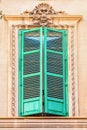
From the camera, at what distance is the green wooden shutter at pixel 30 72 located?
19344mm

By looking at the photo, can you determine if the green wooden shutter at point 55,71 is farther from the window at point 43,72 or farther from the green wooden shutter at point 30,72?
the green wooden shutter at point 30,72

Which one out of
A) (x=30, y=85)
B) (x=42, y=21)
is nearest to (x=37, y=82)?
(x=30, y=85)

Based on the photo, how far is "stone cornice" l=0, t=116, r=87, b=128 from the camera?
1728 centimetres

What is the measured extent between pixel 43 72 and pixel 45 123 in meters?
2.35

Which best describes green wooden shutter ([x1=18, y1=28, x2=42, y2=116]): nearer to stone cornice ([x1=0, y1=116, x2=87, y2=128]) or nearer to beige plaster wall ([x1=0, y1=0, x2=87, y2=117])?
beige plaster wall ([x1=0, y1=0, x2=87, y2=117])

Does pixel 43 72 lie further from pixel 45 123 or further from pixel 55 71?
pixel 45 123

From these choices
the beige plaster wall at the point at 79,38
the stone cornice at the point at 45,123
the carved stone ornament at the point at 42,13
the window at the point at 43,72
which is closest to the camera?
the stone cornice at the point at 45,123

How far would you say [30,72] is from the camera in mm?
19625

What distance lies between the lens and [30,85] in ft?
64.1

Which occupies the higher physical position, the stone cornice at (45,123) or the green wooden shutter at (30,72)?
the green wooden shutter at (30,72)

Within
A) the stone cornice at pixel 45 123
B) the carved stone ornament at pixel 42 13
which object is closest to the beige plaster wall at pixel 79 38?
the carved stone ornament at pixel 42 13

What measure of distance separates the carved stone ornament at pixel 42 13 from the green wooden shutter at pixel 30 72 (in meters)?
0.22

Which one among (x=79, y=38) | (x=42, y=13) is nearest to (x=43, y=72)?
(x=79, y=38)

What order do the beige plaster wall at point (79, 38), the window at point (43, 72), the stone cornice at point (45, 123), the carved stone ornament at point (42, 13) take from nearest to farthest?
the stone cornice at point (45, 123) < the window at point (43, 72) < the beige plaster wall at point (79, 38) < the carved stone ornament at point (42, 13)
